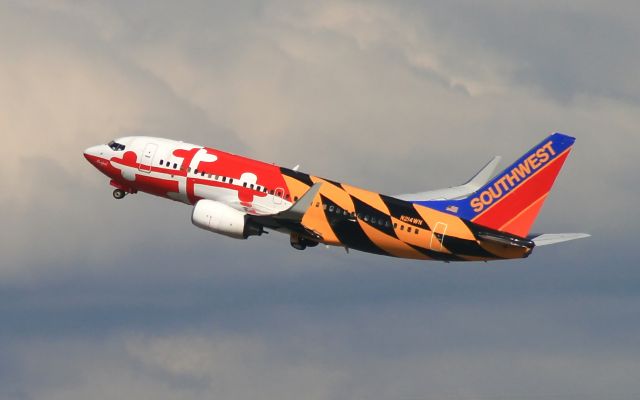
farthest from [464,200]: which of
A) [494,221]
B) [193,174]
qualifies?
[193,174]

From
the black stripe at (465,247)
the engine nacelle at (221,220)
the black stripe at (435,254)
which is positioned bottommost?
the engine nacelle at (221,220)

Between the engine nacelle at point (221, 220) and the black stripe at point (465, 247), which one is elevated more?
the black stripe at point (465, 247)

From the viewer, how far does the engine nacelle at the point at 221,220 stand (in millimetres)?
127500

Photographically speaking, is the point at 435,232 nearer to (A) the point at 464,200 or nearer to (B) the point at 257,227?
(A) the point at 464,200

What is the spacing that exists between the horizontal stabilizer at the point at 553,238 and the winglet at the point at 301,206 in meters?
16.4

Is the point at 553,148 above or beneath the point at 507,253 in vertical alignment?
above

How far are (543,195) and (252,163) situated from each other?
2209 cm

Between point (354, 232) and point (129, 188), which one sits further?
point (129, 188)

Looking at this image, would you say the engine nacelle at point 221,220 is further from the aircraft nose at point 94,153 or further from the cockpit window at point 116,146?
the aircraft nose at point 94,153

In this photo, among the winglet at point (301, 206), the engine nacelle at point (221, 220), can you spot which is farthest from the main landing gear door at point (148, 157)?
the winglet at point (301, 206)

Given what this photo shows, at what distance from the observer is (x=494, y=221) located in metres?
128

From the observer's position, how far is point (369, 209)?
128m

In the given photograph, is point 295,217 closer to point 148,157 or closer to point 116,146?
point 148,157

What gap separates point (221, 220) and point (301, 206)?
21.3ft
